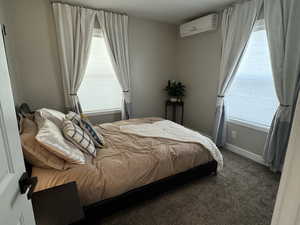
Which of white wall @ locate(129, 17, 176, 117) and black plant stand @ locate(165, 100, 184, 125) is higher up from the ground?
white wall @ locate(129, 17, 176, 117)

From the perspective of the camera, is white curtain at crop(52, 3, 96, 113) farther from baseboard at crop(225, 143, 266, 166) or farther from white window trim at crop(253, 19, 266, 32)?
baseboard at crop(225, 143, 266, 166)

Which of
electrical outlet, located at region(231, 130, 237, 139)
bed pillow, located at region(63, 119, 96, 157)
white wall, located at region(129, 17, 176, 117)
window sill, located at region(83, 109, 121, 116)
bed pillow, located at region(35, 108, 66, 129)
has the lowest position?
electrical outlet, located at region(231, 130, 237, 139)

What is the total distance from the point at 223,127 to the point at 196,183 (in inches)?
55.2

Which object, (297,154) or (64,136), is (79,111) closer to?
(64,136)

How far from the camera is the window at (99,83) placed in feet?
10.8

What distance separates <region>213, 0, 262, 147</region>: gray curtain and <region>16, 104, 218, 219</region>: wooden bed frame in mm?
1123

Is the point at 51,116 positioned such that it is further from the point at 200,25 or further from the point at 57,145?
the point at 200,25

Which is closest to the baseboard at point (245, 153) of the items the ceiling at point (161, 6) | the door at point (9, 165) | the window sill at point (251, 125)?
the window sill at point (251, 125)

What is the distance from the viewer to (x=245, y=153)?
2.95 meters

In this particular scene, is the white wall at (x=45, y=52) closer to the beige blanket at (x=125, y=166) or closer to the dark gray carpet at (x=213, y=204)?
the beige blanket at (x=125, y=166)

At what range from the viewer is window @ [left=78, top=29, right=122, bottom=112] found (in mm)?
3301

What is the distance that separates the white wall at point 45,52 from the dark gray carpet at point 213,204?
215 centimetres

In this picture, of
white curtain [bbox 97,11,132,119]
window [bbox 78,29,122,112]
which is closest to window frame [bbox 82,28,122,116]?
window [bbox 78,29,122,112]

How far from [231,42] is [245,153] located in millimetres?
1920
